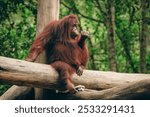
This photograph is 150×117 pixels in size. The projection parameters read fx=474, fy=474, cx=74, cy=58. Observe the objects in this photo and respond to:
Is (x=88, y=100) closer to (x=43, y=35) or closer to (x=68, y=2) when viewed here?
(x=43, y=35)

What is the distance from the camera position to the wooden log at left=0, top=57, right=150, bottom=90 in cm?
617

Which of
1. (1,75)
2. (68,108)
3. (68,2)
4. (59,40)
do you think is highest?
(68,2)

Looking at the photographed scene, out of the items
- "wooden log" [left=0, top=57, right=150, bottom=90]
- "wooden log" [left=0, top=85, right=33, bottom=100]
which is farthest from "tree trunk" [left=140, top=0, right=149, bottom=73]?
"wooden log" [left=0, top=85, right=33, bottom=100]

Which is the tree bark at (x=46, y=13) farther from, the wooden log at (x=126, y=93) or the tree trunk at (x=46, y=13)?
the wooden log at (x=126, y=93)

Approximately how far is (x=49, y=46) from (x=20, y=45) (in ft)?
8.06

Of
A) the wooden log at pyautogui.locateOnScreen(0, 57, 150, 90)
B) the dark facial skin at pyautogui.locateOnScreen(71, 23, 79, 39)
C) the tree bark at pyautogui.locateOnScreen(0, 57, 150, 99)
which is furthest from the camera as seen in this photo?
the dark facial skin at pyautogui.locateOnScreen(71, 23, 79, 39)

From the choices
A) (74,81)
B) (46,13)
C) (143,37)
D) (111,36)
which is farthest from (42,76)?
(143,37)

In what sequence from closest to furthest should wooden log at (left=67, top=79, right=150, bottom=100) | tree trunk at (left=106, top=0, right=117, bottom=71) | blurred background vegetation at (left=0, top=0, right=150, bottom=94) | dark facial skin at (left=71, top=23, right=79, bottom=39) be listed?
1. wooden log at (left=67, top=79, right=150, bottom=100)
2. dark facial skin at (left=71, top=23, right=79, bottom=39)
3. blurred background vegetation at (left=0, top=0, right=150, bottom=94)
4. tree trunk at (left=106, top=0, right=117, bottom=71)

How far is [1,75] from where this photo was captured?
6113 mm

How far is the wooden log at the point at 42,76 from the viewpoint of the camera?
20.2 ft

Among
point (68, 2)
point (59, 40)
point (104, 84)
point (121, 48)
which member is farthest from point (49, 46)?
point (121, 48)

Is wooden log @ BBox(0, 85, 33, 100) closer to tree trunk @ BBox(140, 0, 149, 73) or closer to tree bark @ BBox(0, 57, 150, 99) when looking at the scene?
tree bark @ BBox(0, 57, 150, 99)

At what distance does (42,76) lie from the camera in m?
6.42

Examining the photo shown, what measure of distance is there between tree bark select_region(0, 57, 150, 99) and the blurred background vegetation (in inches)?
109
